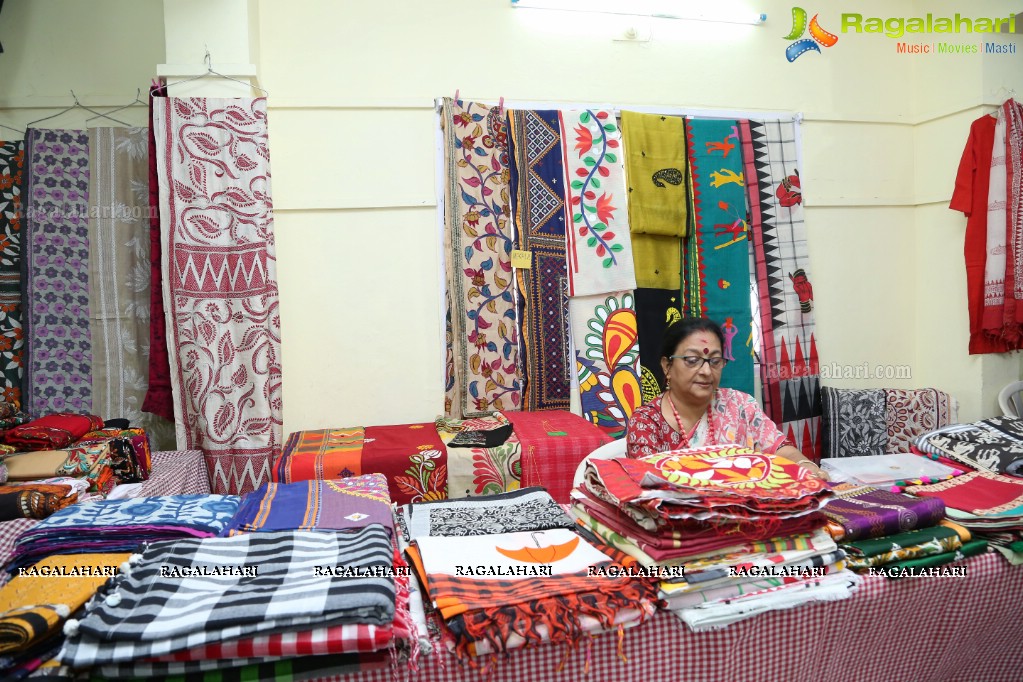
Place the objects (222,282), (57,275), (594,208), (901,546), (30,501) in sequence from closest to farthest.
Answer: (901,546), (30,501), (222,282), (57,275), (594,208)

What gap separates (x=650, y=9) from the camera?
4223 millimetres

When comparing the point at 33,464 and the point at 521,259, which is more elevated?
the point at 521,259

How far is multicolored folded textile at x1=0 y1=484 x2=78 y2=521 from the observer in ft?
6.55

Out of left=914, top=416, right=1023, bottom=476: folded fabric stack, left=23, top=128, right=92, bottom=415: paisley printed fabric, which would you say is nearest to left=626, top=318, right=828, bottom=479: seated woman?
left=914, top=416, right=1023, bottom=476: folded fabric stack

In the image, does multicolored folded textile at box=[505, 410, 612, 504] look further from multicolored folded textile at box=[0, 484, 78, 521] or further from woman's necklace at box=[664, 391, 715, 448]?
multicolored folded textile at box=[0, 484, 78, 521]

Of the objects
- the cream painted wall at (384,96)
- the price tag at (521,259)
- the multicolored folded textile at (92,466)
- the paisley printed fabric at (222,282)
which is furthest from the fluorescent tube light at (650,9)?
the multicolored folded textile at (92,466)

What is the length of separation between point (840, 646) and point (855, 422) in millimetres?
3060

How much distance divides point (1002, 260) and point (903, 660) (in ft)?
10.7

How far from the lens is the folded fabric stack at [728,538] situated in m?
1.36

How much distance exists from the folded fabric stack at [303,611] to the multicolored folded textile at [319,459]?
1.52 meters

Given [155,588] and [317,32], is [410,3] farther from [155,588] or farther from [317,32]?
[155,588]

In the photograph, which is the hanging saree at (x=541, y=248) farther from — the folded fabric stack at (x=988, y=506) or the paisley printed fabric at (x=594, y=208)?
the folded fabric stack at (x=988, y=506)

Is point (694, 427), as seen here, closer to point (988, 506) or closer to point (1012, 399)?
point (988, 506)

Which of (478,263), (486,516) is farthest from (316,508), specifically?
(478,263)
